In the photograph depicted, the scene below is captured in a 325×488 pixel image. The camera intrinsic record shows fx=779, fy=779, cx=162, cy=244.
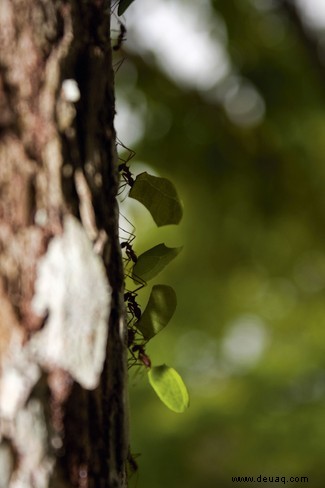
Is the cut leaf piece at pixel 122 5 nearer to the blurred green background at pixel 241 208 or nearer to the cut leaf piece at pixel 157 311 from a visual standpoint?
the cut leaf piece at pixel 157 311

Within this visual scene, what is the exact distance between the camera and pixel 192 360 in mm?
3479

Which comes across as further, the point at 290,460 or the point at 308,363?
the point at 308,363

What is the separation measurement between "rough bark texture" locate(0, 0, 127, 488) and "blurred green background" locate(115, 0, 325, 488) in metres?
1.91

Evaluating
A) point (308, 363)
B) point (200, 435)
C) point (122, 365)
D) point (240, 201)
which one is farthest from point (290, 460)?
point (122, 365)

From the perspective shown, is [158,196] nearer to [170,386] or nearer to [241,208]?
[170,386]

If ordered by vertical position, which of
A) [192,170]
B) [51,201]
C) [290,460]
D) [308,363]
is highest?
[192,170]

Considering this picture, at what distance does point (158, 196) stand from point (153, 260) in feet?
0.18

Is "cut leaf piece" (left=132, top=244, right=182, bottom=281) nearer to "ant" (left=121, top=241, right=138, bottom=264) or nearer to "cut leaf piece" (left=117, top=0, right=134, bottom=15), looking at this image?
"ant" (left=121, top=241, right=138, bottom=264)

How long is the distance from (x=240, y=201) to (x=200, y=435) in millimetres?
883

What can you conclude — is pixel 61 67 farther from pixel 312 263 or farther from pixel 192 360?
pixel 192 360

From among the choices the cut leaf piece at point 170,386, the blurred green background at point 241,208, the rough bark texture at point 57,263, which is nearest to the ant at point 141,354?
the cut leaf piece at point 170,386

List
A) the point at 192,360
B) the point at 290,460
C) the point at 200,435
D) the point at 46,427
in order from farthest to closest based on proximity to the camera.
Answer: the point at 192,360, the point at 200,435, the point at 290,460, the point at 46,427

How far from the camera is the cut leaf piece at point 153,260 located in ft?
2.13

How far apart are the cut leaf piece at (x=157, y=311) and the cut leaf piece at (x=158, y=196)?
2.5 inches
